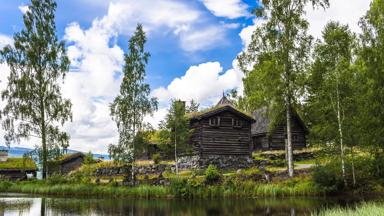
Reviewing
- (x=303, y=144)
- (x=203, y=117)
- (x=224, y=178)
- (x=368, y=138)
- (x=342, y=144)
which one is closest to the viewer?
(x=368, y=138)

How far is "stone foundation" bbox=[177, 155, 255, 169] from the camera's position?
1626 inches

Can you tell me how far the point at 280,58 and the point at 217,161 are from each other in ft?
48.1

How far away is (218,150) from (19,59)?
22.1 m

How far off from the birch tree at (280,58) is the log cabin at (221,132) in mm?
9838

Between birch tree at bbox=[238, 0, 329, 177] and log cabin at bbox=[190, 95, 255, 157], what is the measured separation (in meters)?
9.84

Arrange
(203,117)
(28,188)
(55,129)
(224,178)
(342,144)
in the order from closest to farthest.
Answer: (342,144) → (224,178) → (28,188) → (55,129) → (203,117)

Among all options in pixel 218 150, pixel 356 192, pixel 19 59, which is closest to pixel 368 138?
pixel 356 192

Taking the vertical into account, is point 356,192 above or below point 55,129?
below

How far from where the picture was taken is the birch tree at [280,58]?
31.2m

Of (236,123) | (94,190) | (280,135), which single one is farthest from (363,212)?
(280,135)

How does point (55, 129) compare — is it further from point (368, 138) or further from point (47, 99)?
point (368, 138)

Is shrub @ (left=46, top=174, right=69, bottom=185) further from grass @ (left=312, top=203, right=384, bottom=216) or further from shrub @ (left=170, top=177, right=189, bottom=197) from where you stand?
grass @ (left=312, top=203, right=384, bottom=216)

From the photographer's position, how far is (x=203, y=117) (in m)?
41.8

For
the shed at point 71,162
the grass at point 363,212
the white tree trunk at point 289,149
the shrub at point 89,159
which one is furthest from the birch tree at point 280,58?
the shed at point 71,162
